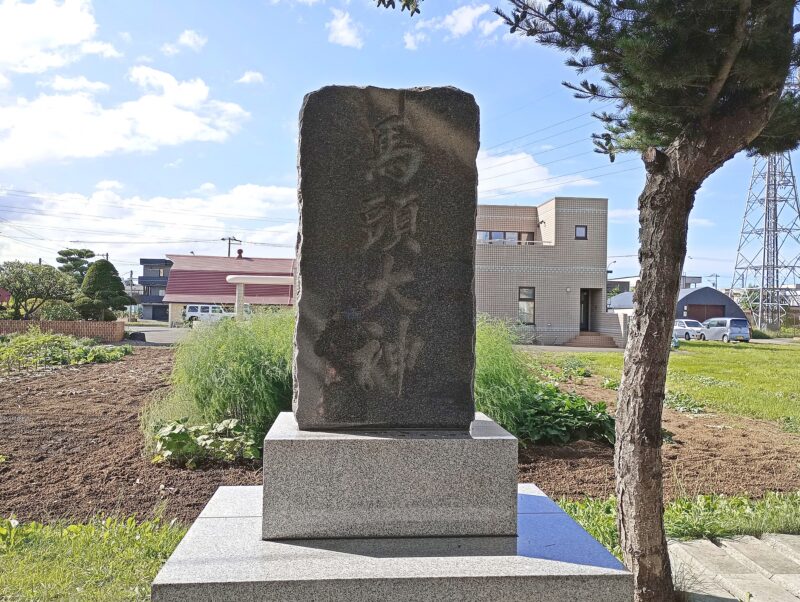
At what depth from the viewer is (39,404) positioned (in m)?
8.41

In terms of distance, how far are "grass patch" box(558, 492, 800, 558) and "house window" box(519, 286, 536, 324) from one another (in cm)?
2171

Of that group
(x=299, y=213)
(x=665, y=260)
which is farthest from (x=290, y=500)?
(x=665, y=260)

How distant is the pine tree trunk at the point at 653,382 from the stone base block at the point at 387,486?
2.42ft

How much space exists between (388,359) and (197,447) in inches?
126

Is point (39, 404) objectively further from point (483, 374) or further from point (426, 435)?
point (426, 435)

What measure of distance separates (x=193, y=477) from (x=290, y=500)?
2721 mm

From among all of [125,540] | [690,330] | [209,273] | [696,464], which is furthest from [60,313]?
[690,330]

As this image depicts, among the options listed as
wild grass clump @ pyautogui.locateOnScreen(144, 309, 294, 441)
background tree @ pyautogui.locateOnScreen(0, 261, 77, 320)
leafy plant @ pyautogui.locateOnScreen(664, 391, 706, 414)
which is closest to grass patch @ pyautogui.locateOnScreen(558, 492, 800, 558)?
wild grass clump @ pyautogui.locateOnScreen(144, 309, 294, 441)

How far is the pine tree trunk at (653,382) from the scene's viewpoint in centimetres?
324

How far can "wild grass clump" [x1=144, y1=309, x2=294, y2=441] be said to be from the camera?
6277 mm

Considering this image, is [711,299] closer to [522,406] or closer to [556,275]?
[556,275]

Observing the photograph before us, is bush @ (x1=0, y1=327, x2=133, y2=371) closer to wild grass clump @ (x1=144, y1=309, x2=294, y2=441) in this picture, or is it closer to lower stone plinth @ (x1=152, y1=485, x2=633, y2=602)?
wild grass clump @ (x1=144, y1=309, x2=294, y2=441)

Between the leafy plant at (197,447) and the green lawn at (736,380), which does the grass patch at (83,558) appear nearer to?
the leafy plant at (197,447)

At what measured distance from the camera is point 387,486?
2910 mm
